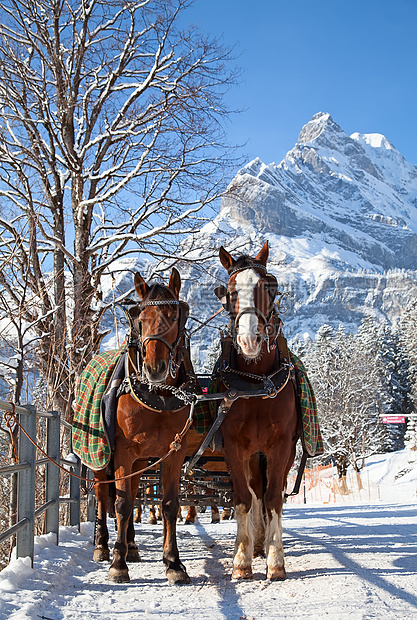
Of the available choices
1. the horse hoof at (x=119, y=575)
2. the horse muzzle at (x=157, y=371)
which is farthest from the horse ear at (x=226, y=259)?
the horse hoof at (x=119, y=575)

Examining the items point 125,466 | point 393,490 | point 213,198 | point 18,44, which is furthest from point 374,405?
point 125,466

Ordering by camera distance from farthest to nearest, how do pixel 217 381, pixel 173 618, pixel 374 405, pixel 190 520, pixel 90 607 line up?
1. pixel 374 405
2. pixel 190 520
3. pixel 217 381
4. pixel 90 607
5. pixel 173 618

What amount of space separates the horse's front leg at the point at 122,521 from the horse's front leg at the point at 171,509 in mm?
315

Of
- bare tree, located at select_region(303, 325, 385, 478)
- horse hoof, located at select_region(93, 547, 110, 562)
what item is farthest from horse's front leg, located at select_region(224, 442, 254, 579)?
bare tree, located at select_region(303, 325, 385, 478)

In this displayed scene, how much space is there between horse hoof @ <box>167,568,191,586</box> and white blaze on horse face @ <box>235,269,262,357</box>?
5.91 feet

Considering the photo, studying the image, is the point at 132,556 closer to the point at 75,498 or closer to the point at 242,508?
the point at 242,508

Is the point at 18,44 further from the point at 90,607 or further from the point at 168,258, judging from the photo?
the point at 90,607

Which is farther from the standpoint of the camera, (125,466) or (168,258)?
(168,258)

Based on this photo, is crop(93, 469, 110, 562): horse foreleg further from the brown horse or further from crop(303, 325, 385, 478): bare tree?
crop(303, 325, 385, 478): bare tree

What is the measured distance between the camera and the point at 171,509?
16.1 feet

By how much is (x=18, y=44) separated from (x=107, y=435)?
832 centimetres

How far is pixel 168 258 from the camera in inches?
442

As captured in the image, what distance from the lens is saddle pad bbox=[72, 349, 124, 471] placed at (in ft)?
16.5

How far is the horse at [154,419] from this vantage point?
15.4ft
